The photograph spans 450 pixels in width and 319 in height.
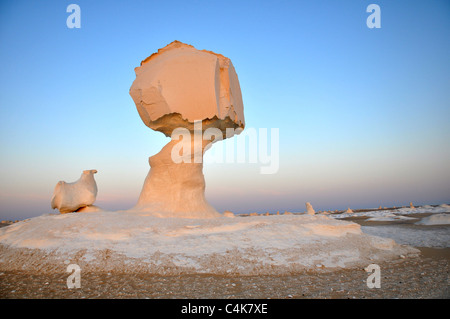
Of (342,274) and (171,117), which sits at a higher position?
(171,117)

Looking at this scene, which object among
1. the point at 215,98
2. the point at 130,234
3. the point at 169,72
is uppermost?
the point at 169,72

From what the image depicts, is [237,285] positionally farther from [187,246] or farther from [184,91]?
[184,91]

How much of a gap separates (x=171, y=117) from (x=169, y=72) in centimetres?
140

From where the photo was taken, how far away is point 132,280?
14.0ft

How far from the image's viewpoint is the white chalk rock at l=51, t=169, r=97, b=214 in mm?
8766

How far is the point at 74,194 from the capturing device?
8969mm

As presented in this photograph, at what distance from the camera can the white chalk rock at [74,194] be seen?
28.8 feet

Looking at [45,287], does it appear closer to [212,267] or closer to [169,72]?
[212,267]

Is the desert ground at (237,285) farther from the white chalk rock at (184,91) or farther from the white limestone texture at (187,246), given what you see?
the white chalk rock at (184,91)

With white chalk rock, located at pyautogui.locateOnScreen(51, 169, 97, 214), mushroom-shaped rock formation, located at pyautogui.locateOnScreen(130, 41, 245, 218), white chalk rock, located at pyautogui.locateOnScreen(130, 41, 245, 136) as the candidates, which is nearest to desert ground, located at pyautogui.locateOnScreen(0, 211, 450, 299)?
mushroom-shaped rock formation, located at pyautogui.locateOnScreen(130, 41, 245, 218)

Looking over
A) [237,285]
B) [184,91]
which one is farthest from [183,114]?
[237,285]
